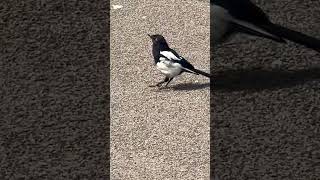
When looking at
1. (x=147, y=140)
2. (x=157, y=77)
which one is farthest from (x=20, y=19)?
(x=147, y=140)

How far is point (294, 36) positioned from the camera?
6250 millimetres

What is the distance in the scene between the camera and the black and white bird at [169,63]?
19.1 ft

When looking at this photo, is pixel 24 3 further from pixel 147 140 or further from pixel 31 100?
pixel 147 140

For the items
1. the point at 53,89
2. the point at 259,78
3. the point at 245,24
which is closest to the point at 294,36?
the point at 245,24

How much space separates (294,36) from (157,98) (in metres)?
1.27

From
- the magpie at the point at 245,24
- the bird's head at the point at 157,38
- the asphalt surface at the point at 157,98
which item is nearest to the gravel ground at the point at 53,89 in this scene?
the asphalt surface at the point at 157,98

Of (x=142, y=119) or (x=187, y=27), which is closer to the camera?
(x=142, y=119)

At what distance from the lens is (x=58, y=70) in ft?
19.6

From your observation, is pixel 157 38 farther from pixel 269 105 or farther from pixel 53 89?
pixel 269 105

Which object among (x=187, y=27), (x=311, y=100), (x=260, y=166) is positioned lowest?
(x=260, y=166)

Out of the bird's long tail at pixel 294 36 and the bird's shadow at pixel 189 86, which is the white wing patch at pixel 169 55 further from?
the bird's long tail at pixel 294 36

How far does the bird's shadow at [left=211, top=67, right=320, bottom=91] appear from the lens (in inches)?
227

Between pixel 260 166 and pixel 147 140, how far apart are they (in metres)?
0.75

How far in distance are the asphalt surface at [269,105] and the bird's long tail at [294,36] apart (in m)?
0.06
